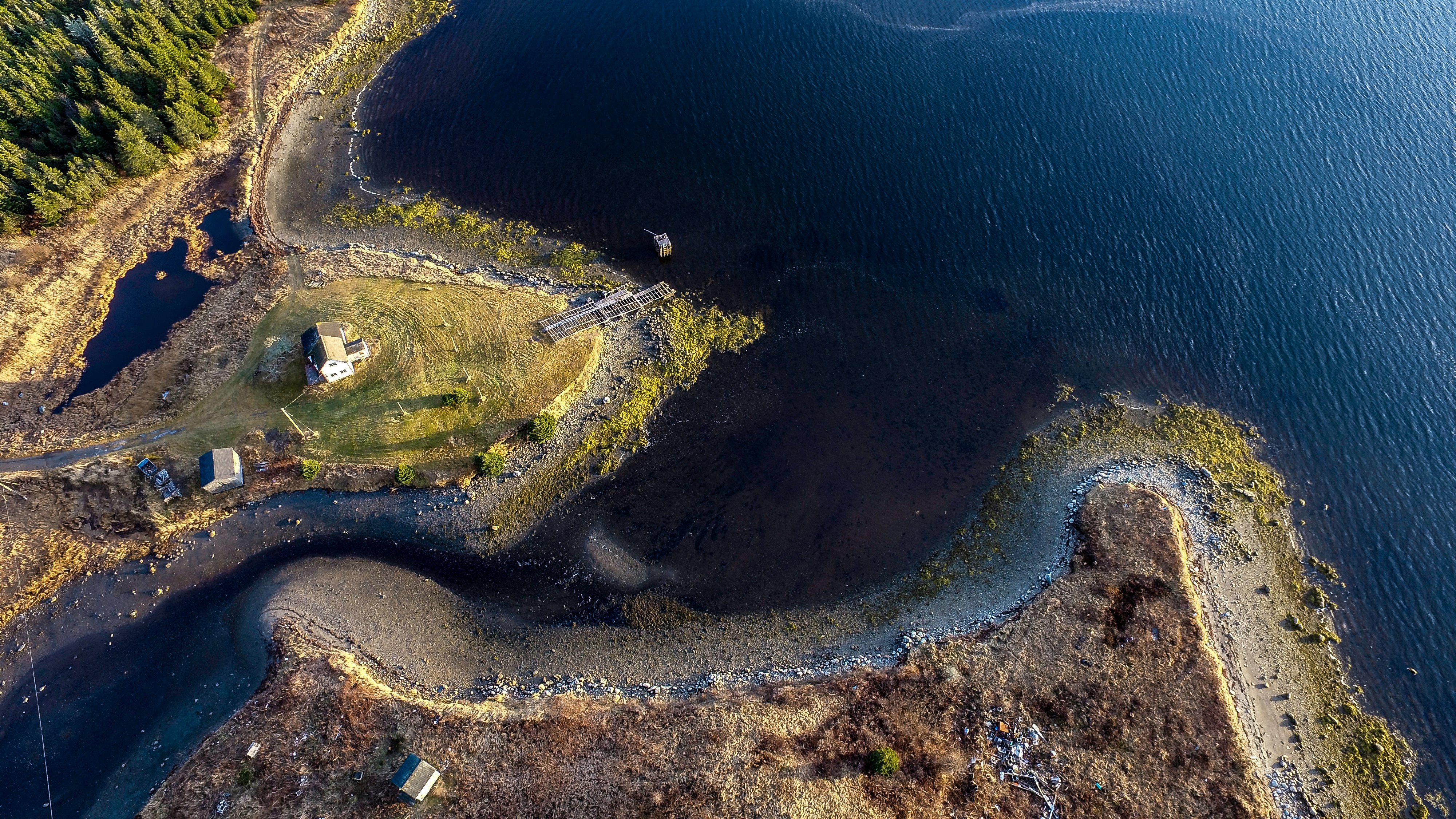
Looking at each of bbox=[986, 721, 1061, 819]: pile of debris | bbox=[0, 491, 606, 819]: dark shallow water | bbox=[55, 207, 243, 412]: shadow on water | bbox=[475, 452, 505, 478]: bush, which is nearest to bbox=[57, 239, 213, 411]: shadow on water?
bbox=[55, 207, 243, 412]: shadow on water

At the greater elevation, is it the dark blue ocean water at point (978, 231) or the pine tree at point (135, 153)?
the pine tree at point (135, 153)

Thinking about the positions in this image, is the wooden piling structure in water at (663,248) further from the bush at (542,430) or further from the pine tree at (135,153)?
the pine tree at (135,153)

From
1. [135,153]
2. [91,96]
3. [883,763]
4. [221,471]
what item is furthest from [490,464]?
[91,96]

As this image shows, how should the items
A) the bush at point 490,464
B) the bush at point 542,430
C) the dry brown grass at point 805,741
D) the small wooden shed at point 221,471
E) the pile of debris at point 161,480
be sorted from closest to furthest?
1. the dry brown grass at point 805,741
2. the small wooden shed at point 221,471
3. the pile of debris at point 161,480
4. the bush at point 490,464
5. the bush at point 542,430

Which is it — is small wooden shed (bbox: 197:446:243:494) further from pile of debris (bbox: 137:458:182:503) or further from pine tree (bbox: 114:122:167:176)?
pine tree (bbox: 114:122:167:176)

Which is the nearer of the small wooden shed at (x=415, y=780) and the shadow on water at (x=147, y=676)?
the small wooden shed at (x=415, y=780)

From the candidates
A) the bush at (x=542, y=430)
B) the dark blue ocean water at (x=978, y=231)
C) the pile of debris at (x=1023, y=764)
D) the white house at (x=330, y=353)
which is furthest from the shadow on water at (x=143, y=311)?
the pile of debris at (x=1023, y=764)
